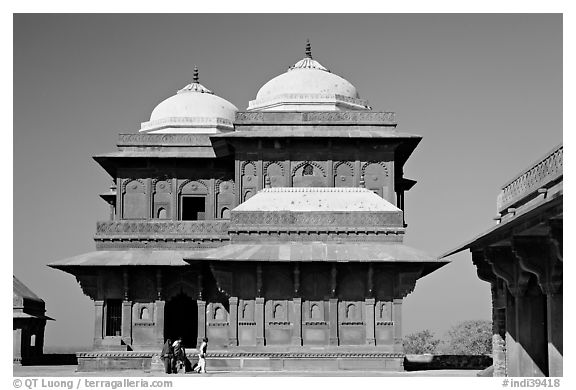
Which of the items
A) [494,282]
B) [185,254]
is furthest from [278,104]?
[494,282]

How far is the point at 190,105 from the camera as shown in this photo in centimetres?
4050

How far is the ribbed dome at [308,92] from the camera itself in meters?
36.2

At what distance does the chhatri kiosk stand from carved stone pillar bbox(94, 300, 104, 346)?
42 millimetres

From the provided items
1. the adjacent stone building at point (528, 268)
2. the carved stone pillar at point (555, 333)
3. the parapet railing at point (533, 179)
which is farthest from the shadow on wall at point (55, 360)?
the carved stone pillar at point (555, 333)

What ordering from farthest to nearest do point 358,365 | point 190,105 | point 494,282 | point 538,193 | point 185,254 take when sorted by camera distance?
point 190,105 < point 185,254 < point 358,365 < point 494,282 < point 538,193

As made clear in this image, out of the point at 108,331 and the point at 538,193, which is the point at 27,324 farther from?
the point at 538,193

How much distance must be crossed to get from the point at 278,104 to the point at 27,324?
12563 millimetres

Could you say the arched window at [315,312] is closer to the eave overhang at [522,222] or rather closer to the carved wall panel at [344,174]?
the carved wall panel at [344,174]

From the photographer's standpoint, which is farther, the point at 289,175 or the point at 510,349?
the point at 289,175

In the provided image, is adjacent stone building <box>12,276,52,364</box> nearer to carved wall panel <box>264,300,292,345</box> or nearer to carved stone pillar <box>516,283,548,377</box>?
carved wall panel <box>264,300,292,345</box>

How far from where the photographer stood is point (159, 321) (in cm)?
3212

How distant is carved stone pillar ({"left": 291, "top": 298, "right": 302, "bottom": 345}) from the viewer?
28938mm

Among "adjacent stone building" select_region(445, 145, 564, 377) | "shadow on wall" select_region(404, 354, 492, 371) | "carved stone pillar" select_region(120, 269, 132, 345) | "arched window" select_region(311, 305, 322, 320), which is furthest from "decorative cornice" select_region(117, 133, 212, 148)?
"adjacent stone building" select_region(445, 145, 564, 377)

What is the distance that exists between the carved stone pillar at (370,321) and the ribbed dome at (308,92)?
9.44 m
